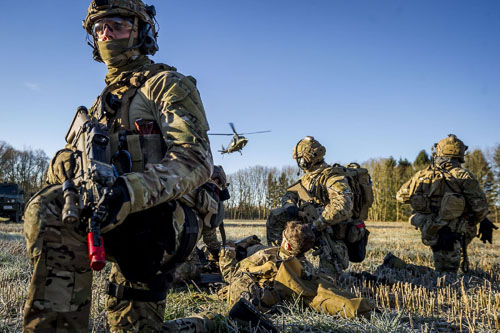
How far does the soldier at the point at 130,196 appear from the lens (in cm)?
175

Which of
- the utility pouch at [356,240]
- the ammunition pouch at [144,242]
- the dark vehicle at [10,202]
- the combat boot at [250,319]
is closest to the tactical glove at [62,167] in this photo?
the ammunition pouch at [144,242]

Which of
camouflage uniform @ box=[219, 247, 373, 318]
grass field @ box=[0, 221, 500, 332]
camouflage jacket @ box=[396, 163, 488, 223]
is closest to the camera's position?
grass field @ box=[0, 221, 500, 332]

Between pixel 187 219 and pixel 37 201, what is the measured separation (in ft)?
2.59

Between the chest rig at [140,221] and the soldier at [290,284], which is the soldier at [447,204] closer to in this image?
the soldier at [290,284]

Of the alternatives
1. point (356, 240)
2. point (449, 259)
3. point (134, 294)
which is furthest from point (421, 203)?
point (134, 294)

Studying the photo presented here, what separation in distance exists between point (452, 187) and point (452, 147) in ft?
2.77

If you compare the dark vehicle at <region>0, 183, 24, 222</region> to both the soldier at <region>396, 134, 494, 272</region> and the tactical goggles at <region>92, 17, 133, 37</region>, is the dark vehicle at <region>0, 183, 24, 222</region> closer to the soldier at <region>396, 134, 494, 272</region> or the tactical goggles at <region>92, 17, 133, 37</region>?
the soldier at <region>396, 134, 494, 272</region>

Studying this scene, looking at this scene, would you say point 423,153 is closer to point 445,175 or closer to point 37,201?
point 445,175

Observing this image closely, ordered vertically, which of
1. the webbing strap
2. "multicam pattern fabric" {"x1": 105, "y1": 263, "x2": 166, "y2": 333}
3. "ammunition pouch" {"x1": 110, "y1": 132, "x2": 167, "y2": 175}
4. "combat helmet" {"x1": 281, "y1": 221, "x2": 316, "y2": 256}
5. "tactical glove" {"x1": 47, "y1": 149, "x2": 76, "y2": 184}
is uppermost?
"ammunition pouch" {"x1": 110, "y1": 132, "x2": 167, "y2": 175}

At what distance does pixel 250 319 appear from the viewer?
2.72 m

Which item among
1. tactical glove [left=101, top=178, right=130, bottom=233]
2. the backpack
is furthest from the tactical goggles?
the backpack

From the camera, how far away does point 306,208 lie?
6402 millimetres

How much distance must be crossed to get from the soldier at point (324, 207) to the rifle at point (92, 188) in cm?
434

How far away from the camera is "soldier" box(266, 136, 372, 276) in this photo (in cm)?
587
